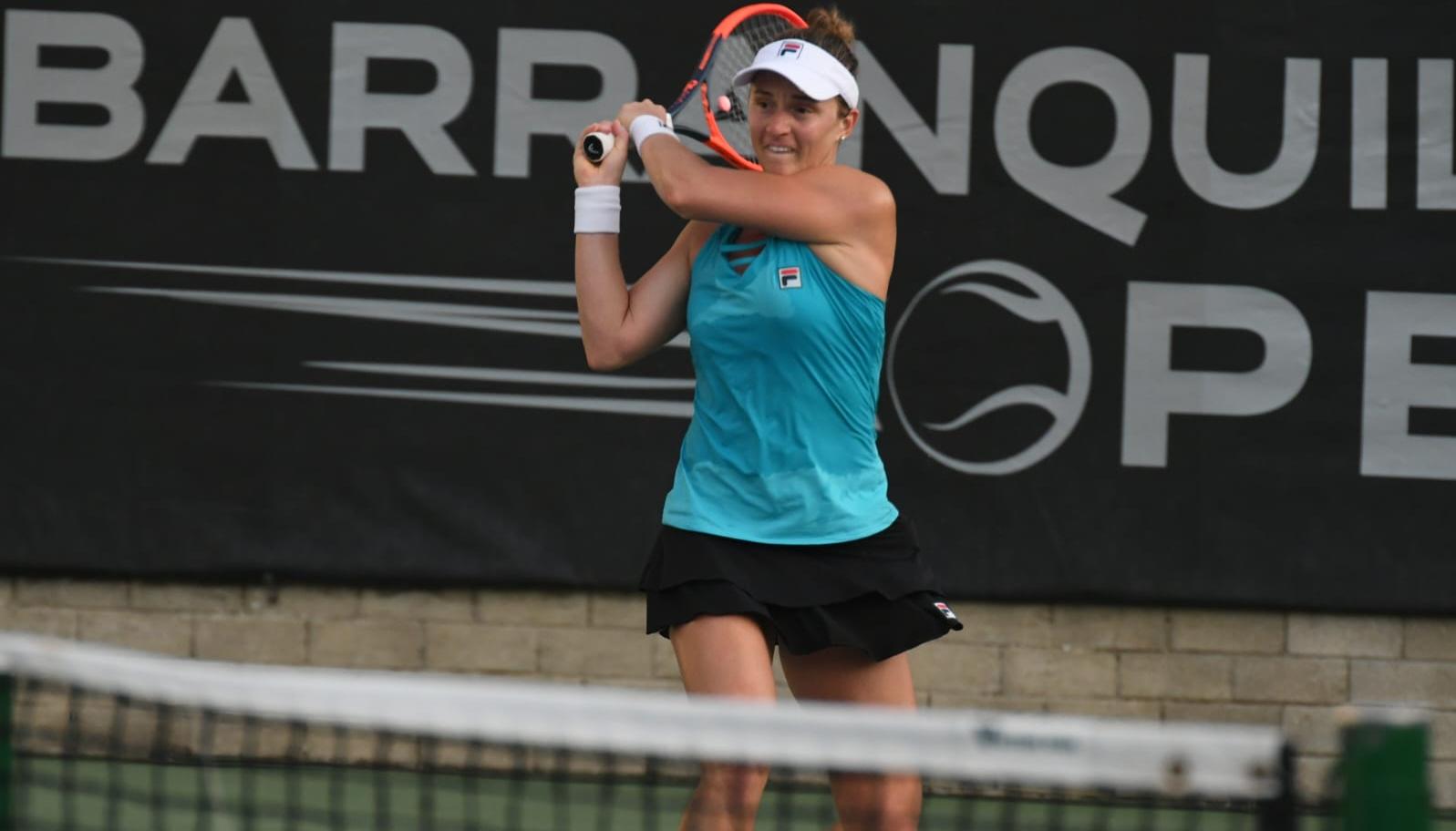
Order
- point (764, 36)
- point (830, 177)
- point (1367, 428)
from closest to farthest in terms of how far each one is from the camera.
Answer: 1. point (830, 177)
2. point (764, 36)
3. point (1367, 428)

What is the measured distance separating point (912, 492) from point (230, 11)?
2.21 metres

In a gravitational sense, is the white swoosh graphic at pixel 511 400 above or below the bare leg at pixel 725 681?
above

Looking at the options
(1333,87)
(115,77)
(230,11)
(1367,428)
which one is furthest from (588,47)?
(1367,428)

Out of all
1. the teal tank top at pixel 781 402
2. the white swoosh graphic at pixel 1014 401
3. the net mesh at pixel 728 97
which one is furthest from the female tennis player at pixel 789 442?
the white swoosh graphic at pixel 1014 401

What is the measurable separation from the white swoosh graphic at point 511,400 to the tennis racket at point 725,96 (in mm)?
1479

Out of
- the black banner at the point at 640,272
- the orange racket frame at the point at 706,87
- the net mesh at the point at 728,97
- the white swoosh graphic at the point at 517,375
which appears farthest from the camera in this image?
the white swoosh graphic at the point at 517,375

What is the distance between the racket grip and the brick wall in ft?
7.23

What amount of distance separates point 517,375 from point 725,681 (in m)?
2.36

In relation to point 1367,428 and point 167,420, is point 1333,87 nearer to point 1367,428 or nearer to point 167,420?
point 1367,428

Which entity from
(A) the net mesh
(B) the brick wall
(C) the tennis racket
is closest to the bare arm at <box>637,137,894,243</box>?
(C) the tennis racket

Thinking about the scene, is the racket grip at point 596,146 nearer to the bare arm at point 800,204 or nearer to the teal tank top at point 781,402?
the bare arm at point 800,204

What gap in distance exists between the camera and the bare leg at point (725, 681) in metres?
2.62

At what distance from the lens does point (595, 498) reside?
16.2 feet

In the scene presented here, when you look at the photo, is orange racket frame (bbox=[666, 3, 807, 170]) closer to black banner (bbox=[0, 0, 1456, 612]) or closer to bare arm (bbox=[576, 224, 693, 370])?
bare arm (bbox=[576, 224, 693, 370])
